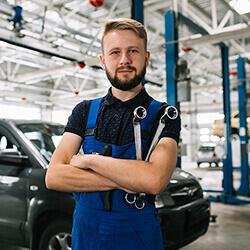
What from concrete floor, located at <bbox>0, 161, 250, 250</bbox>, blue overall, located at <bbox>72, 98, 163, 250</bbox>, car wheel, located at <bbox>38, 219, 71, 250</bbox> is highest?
blue overall, located at <bbox>72, 98, 163, 250</bbox>

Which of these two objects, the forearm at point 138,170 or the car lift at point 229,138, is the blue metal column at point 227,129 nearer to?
the car lift at point 229,138

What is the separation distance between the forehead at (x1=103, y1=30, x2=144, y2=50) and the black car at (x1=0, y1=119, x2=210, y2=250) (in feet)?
5.89

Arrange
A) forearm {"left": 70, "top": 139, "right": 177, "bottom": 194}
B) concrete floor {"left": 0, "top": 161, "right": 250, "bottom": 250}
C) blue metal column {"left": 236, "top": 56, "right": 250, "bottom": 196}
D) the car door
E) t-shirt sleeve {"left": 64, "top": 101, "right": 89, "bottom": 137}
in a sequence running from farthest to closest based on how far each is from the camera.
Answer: blue metal column {"left": 236, "top": 56, "right": 250, "bottom": 196} < concrete floor {"left": 0, "top": 161, "right": 250, "bottom": 250} < the car door < t-shirt sleeve {"left": 64, "top": 101, "right": 89, "bottom": 137} < forearm {"left": 70, "top": 139, "right": 177, "bottom": 194}

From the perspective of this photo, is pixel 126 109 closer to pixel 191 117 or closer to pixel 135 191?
pixel 135 191

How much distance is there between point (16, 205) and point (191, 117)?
16.9 m

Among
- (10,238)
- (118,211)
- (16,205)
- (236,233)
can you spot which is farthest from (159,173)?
(236,233)

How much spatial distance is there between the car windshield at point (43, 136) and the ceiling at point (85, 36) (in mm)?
1279

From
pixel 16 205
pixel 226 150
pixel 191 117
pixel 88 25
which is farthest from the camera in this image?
pixel 191 117

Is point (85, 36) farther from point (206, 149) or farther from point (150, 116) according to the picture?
point (206, 149)

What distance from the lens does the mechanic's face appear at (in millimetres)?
1429

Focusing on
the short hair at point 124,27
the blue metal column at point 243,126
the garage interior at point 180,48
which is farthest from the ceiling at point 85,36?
the short hair at point 124,27

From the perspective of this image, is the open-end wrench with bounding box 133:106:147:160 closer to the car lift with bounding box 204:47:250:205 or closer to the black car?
the black car

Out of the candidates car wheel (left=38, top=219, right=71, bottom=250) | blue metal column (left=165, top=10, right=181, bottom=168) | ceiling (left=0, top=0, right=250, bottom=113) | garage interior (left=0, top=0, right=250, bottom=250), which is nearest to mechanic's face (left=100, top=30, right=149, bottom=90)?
garage interior (left=0, top=0, right=250, bottom=250)

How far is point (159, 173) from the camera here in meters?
1.35
